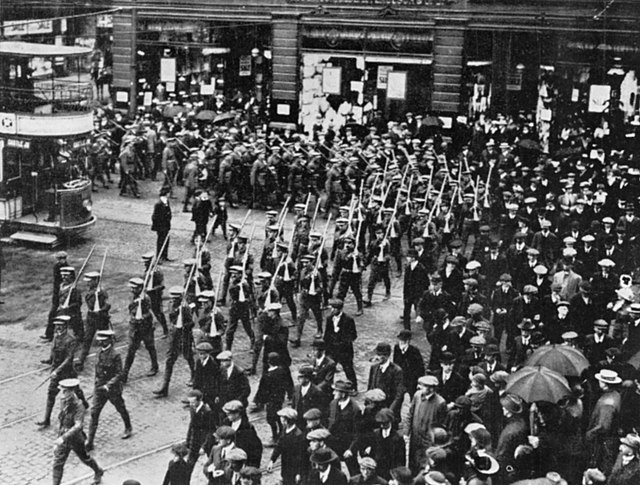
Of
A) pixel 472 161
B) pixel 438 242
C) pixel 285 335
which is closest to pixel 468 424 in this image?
pixel 285 335

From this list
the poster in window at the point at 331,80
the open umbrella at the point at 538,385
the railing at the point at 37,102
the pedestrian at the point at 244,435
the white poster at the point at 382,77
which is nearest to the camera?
the open umbrella at the point at 538,385

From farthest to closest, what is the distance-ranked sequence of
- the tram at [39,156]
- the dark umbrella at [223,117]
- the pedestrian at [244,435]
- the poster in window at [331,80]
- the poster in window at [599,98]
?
the poster in window at [331,80] < the poster in window at [599,98] < the dark umbrella at [223,117] < the tram at [39,156] < the pedestrian at [244,435]

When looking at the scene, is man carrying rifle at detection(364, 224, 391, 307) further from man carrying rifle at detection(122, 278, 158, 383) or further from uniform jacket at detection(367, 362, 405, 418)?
uniform jacket at detection(367, 362, 405, 418)

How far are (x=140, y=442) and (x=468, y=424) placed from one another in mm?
5098

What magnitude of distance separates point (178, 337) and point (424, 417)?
508 cm

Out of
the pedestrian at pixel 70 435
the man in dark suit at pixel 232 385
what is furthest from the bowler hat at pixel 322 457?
the pedestrian at pixel 70 435

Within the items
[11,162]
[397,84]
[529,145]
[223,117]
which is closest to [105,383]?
[11,162]

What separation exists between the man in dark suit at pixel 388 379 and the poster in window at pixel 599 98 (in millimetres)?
22561

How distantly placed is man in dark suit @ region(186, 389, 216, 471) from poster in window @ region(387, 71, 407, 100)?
23.3 metres

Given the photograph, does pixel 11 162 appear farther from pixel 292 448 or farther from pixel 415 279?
pixel 292 448

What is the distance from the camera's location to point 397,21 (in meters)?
32.8

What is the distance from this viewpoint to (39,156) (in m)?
23.0

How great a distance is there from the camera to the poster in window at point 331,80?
1346 inches

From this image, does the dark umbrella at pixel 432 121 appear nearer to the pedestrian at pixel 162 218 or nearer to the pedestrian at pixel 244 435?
the pedestrian at pixel 162 218
